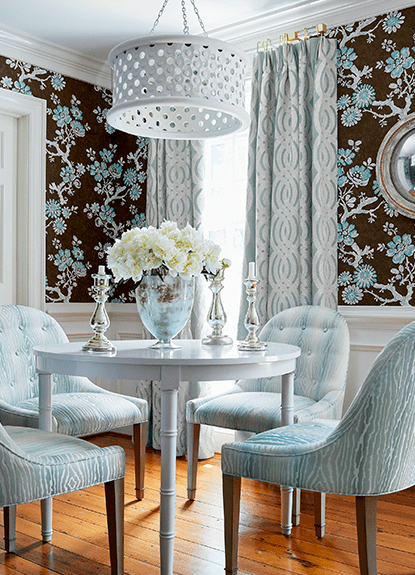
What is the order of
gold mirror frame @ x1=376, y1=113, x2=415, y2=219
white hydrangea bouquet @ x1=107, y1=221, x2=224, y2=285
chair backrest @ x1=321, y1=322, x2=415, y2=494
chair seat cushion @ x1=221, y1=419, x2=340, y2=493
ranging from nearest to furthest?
chair backrest @ x1=321, y1=322, x2=415, y2=494, chair seat cushion @ x1=221, y1=419, x2=340, y2=493, white hydrangea bouquet @ x1=107, y1=221, x2=224, y2=285, gold mirror frame @ x1=376, y1=113, x2=415, y2=219

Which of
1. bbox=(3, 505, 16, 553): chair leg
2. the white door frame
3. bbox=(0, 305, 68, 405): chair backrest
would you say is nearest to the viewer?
bbox=(3, 505, 16, 553): chair leg

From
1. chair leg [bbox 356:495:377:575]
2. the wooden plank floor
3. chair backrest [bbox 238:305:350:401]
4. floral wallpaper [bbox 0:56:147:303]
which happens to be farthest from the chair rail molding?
floral wallpaper [bbox 0:56:147:303]

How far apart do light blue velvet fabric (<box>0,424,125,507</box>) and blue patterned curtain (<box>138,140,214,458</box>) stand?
1.79 metres

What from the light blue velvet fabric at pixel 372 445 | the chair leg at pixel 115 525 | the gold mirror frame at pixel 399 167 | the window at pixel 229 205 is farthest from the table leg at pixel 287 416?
the window at pixel 229 205

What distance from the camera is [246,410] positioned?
Result: 8.63 ft

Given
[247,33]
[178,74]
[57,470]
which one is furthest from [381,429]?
[247,33]

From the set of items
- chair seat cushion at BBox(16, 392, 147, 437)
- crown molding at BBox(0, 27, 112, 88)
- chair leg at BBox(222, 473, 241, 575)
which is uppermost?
crown molding at BBox(0, 27, 112, 88)

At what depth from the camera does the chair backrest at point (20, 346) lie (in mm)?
2717

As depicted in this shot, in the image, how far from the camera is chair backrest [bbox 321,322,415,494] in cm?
156

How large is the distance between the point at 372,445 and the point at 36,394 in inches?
70.6

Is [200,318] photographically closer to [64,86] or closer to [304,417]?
[304,417]

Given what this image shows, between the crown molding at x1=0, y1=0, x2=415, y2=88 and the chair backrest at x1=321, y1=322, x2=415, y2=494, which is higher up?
the crown molding at x1=0, y1=0, x2=415, y2=88

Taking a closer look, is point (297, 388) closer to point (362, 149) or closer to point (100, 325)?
point (100, 325)

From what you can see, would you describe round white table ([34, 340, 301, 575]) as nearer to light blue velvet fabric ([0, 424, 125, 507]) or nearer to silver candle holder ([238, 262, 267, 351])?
silver candle holder ([238, 262, 267, 351])
